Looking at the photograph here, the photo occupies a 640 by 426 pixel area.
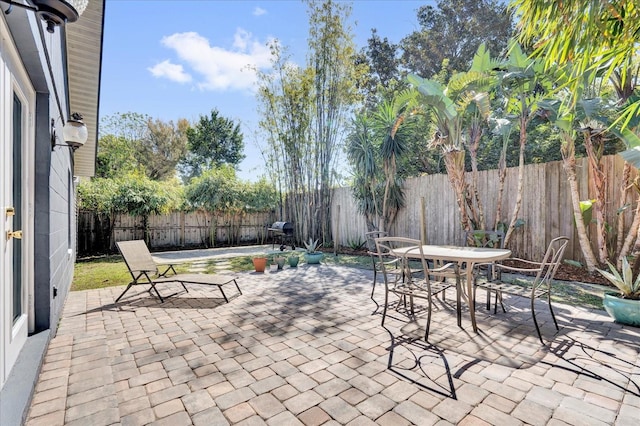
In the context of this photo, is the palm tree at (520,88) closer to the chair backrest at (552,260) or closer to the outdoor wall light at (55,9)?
the chair backrest at (552,260)

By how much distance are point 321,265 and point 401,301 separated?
3241 millimetres

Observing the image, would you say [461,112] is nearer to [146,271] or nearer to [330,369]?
[330,369]

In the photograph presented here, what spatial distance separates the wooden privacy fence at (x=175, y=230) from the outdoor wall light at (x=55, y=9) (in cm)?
956

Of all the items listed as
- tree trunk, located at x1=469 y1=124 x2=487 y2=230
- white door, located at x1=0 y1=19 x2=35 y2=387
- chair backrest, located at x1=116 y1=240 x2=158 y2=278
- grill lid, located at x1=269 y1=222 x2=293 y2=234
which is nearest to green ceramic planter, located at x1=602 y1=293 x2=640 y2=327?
tree trunk, located at x1=469 y1=124 x2=487 y2=230

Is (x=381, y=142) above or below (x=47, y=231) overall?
above

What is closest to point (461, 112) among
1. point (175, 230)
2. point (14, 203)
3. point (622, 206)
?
point (622, 206)

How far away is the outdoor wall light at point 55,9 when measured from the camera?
1.36m

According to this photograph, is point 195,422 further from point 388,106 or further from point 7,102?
point 388,106

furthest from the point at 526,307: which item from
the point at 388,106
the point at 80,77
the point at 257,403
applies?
the point at 80,77

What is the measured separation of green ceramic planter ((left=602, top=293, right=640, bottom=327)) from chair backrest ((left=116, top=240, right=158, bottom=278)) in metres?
5.41

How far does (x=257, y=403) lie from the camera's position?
1834 millimetres

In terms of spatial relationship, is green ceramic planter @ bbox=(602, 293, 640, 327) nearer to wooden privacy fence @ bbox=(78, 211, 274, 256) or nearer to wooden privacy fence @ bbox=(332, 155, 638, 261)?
wooden privacy fence @ bbox=(332, 155, 638, 261)

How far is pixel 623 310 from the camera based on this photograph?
119 inches

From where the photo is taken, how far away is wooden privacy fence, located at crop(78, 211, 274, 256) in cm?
926
